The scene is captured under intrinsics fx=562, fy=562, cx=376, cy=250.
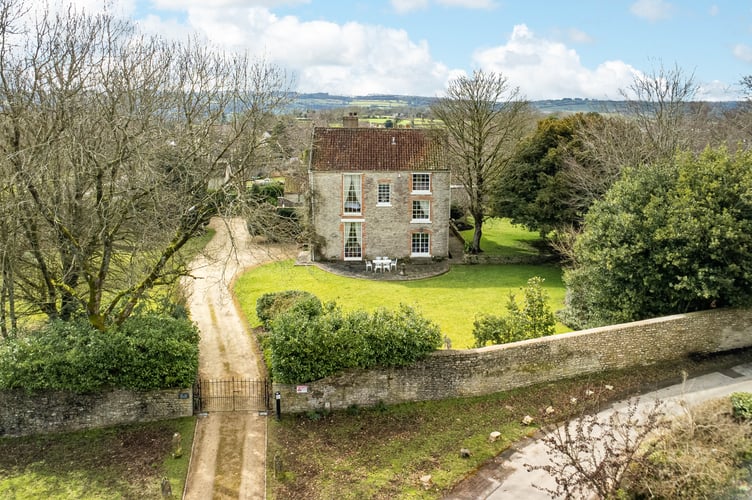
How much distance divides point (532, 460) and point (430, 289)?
16892 millimetres

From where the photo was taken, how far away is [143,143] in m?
18.1

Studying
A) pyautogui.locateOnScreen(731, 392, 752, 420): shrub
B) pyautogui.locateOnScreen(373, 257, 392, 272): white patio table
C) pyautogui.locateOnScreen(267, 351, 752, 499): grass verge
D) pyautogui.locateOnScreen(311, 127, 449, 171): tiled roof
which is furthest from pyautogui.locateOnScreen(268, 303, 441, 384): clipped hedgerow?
pyautogui.locateOnScreen(311, 127, 449, 171): tiled roof

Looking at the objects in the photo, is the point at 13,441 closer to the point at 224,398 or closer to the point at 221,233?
the point at 224,398

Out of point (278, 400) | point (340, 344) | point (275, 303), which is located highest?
point (340, 344)

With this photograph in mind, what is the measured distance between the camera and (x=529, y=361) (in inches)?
761

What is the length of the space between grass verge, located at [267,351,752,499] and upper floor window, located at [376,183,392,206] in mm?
19232

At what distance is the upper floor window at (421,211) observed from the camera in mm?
36594

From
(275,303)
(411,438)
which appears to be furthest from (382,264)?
(411,438)

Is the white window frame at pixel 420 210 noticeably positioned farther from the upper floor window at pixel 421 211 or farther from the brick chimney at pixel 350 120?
the brick chimney at pixel 350 120

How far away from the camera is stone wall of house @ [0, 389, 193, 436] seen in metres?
16.5

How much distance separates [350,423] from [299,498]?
3564 mm

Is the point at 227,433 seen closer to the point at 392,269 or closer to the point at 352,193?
the point at 392,269

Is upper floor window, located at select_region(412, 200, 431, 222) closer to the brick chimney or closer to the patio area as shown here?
the patio area

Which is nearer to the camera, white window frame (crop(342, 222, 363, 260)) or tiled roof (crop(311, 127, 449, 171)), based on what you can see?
tiled roof (crop(311, 127, 449, 171))
